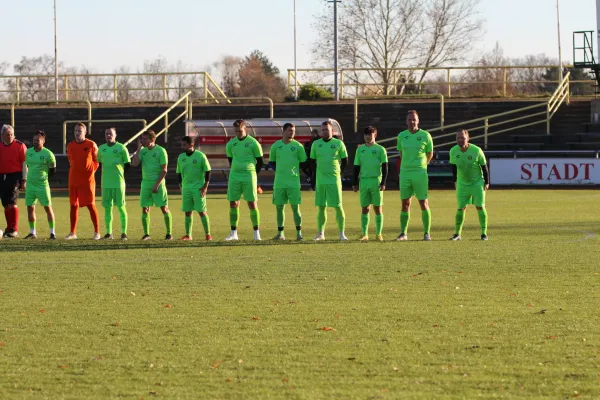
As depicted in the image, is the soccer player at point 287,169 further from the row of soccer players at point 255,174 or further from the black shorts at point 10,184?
the black shorts at point 10,184

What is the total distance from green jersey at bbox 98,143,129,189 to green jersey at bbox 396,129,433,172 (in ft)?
14.3

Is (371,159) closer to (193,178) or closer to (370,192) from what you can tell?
(370,192)

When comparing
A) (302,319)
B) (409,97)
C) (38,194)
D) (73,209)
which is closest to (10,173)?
(38,194)

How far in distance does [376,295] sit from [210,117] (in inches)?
1383

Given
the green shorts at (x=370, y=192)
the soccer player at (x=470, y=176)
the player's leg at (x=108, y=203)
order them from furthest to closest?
the player's leg at (x=108, y=203) < the green shorts at (x=370, y=192) < the soccer player at (x=470, y=176)

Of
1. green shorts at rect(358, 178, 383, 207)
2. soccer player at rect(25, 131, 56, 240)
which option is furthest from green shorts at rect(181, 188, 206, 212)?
green shorts at rect(358, 178, 383, 207)

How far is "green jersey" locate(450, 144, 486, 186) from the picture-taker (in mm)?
16266

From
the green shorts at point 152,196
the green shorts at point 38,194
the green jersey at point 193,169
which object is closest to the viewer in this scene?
the green jersey at point 193,169

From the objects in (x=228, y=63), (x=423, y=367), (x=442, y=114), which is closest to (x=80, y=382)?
(x=423, y=367)

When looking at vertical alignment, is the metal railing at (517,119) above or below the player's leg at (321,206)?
above

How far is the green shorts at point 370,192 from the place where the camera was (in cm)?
1653

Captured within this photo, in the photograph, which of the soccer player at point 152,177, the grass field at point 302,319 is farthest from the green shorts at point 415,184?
the soccer player at point 152,177

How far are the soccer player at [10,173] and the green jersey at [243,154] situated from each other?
351cm

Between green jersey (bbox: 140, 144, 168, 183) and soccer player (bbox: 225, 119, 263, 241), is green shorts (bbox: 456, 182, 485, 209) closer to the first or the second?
soccer player (bbox: 225, 119, 263, 241)
